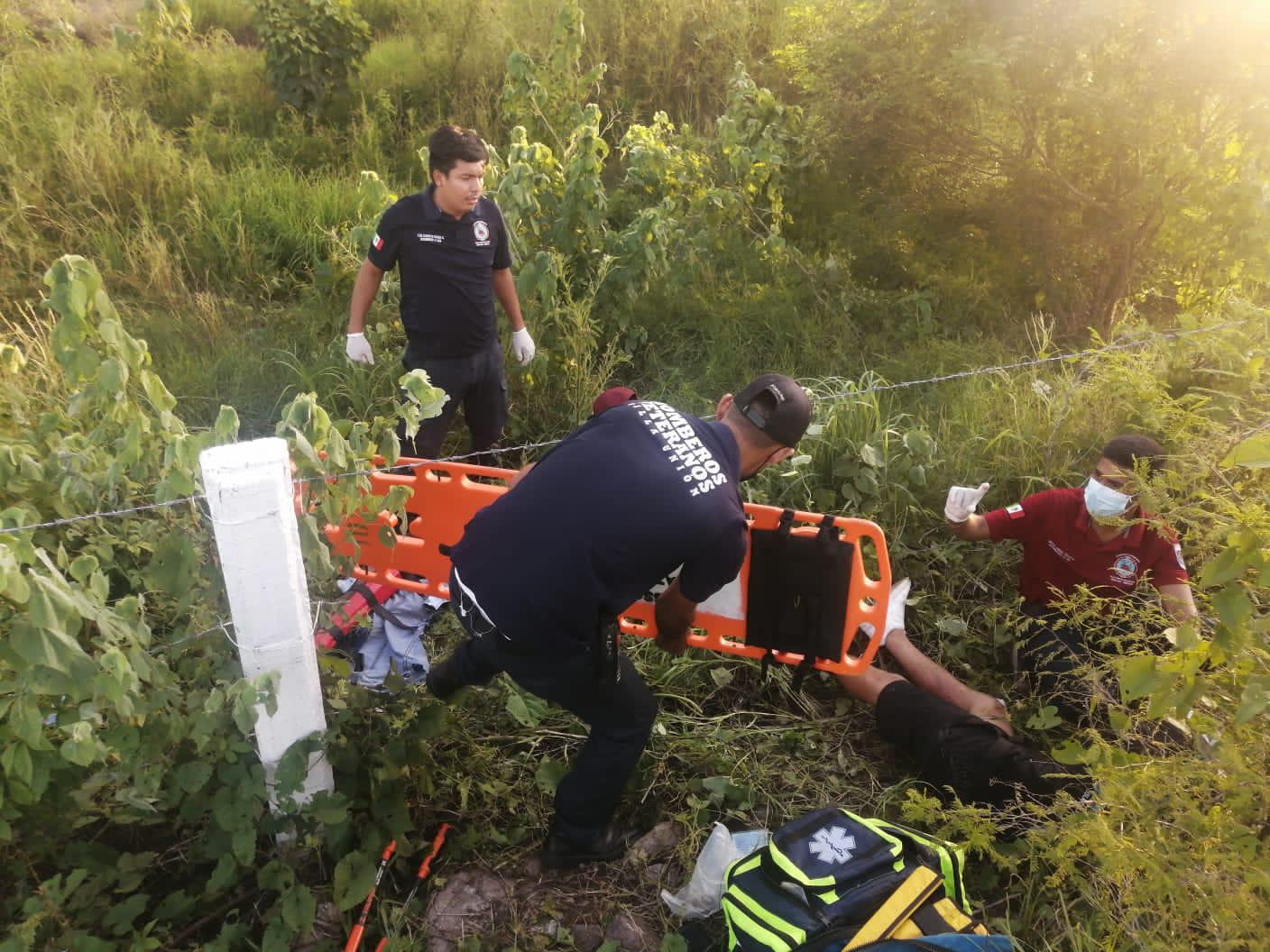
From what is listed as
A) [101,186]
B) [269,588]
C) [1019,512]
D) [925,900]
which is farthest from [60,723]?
[101,186]

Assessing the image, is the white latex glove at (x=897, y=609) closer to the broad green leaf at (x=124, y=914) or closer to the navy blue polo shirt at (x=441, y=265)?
the navy blue polo shirt at (x=441, y=265)

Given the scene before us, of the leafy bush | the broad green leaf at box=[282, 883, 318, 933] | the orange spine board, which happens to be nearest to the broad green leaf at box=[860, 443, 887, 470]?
the orange spine board

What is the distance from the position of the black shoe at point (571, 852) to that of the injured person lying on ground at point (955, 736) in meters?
1.05

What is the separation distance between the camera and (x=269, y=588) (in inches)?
Answer: 81.5

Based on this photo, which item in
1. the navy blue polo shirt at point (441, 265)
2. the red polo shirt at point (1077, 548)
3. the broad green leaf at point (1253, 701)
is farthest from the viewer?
the navy blue polo shirt at point (441, 265)

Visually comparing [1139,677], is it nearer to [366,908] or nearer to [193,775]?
[366,908]

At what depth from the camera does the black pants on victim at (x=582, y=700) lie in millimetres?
2395

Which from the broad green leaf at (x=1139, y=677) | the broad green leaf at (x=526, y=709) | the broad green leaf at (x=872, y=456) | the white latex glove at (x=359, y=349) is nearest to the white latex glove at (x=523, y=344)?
the white latex glove at (x=359, y=349)

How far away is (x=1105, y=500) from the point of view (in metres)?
3.03

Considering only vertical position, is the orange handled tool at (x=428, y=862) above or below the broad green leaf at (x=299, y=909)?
below

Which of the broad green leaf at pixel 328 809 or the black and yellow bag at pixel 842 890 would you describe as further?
the broad green leaf at pixel 328 809

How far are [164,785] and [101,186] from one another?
17.5ft

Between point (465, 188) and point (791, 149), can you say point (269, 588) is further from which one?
point (791, 149)

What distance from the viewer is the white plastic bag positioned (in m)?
2.47
